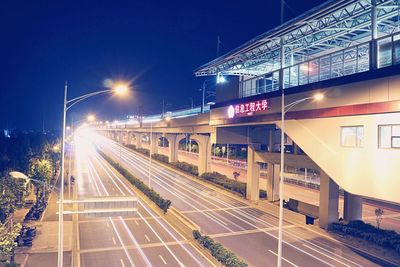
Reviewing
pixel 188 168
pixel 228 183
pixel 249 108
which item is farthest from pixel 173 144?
pixel 249 108

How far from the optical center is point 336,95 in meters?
22.7

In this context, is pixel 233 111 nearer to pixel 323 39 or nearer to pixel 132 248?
pixel 323 39

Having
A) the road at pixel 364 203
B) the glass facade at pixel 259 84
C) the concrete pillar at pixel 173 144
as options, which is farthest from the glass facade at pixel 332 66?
the concrete pillar at pixel 173 144

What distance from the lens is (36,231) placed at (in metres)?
28.9

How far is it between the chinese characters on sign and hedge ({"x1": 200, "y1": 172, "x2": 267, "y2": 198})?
45.9 feet

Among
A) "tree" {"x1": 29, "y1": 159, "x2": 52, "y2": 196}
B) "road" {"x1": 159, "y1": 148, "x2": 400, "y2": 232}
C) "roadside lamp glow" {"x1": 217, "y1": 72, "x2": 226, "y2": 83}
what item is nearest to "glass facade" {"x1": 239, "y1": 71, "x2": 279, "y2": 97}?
"roadside lamp glow" {"x1": 217, "y1": 72, "x2": 226, "y2": 83}

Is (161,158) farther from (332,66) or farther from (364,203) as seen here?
(332,66)

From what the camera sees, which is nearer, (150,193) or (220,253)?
(220,253)

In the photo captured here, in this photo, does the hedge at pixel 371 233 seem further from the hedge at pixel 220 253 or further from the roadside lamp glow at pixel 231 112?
the roadside lamp glow at pixel 231 112

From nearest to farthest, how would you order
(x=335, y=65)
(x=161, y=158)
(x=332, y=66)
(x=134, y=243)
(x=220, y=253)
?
1. (x=220, y=253)
2. (x=335, y=65)
3. (x=332, y=66)
4. (x=134, y=243)
5. (x=161, y=158)

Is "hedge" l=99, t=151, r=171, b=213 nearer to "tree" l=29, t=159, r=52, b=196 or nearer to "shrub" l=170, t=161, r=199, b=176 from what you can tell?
"tree" l=29, t=159, r=52, b=196

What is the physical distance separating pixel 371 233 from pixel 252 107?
1540 centimetres

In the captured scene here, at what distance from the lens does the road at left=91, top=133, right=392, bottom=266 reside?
934 inches

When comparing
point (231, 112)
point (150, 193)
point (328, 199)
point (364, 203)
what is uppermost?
point (231, 112)
